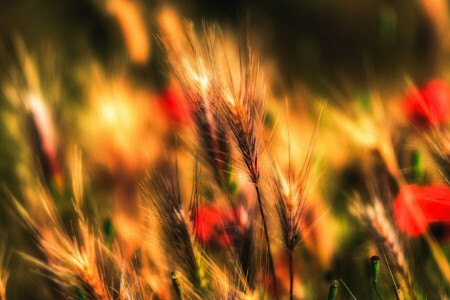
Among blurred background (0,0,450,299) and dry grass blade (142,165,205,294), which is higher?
blurred background (0,0,450,299)

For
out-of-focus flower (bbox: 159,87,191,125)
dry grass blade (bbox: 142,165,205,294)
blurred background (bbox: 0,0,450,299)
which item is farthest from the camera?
out-of-focus flower (bbox: 159,87,191,125)

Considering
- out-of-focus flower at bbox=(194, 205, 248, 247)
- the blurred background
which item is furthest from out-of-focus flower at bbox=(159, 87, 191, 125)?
out-of-focus flower at bbox=(194, 205, 248, 247)

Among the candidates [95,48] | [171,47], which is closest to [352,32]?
[95,48]

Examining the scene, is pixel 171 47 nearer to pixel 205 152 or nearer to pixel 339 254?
pixel 205 152

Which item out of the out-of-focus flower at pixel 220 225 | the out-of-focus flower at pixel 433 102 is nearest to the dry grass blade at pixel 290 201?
the out-of-focus flower at pixel 220 225

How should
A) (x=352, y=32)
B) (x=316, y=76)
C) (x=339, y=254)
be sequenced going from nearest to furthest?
1. (x=339, y=254)
2. (x=316, y=76)
3. (x=352, y=32)

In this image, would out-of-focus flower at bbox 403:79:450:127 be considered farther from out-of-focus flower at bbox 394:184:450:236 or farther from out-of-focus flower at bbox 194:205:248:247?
out-of-focus flower at bbox 194:205:248:247

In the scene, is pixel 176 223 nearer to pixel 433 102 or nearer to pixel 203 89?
pixel 203 89

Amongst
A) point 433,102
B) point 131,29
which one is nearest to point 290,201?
point 433,102
